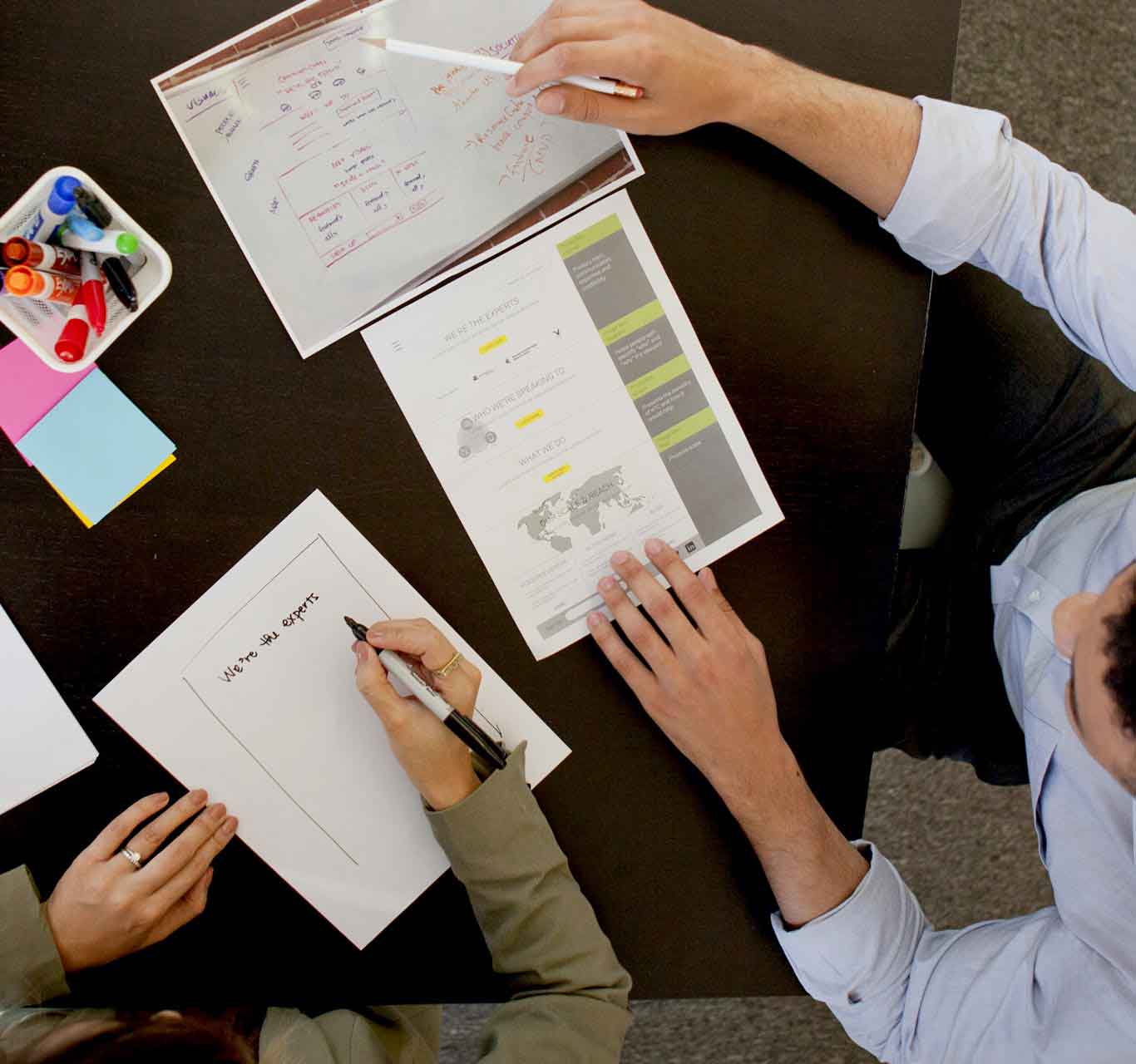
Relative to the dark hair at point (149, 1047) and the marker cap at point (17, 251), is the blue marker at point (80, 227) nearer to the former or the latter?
the marker cap at point (17, 251)

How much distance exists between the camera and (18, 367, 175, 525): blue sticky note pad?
753 millimetres

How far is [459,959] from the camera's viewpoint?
80 centimetres

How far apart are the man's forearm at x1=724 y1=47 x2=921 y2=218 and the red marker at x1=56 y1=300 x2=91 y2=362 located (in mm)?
552

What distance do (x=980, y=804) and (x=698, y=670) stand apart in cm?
92

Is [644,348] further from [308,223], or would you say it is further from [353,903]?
[353,903]

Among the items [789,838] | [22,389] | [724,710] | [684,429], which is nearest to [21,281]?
[22,389]

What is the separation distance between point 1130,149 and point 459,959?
4.96 feet

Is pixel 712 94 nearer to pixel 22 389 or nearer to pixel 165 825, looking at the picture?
pixel 22 389

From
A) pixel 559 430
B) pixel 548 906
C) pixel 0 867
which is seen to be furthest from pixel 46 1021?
pixel 559 430

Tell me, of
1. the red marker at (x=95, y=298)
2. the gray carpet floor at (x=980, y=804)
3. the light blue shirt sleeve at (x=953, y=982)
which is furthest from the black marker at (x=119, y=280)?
the gray carpet floor at (x=980, y=804)

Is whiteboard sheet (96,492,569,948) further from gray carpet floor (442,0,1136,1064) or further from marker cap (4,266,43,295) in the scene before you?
gray carpet floor (442,0,1136,1064)

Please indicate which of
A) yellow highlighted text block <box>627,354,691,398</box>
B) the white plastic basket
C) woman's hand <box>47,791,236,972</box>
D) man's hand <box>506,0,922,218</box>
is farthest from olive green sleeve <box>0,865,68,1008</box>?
man's hand <box>506,0,922,218</box>

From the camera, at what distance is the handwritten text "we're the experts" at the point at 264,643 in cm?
77

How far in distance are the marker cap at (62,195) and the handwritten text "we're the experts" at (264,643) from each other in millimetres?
359
